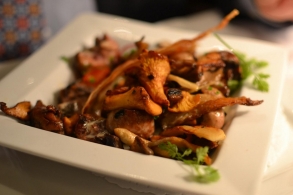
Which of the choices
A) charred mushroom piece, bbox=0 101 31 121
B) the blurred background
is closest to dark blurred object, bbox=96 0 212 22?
the blurred background

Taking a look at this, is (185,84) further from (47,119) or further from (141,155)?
(47,119)

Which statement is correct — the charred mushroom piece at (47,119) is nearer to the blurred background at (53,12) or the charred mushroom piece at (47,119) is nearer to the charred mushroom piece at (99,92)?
the charred mushroom piece at (99,92)

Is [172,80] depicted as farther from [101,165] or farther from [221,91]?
[101,165]

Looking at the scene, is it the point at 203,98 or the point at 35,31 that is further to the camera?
the point at 35,31

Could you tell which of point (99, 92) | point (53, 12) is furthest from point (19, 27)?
point (99, 92)

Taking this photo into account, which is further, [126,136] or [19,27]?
[19,27]

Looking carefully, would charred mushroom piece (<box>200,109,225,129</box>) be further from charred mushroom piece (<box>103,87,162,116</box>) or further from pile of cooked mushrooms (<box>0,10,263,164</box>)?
charred mushroom piece (<box>103,87,162,116</box>)

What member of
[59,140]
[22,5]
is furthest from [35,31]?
[59,140]
